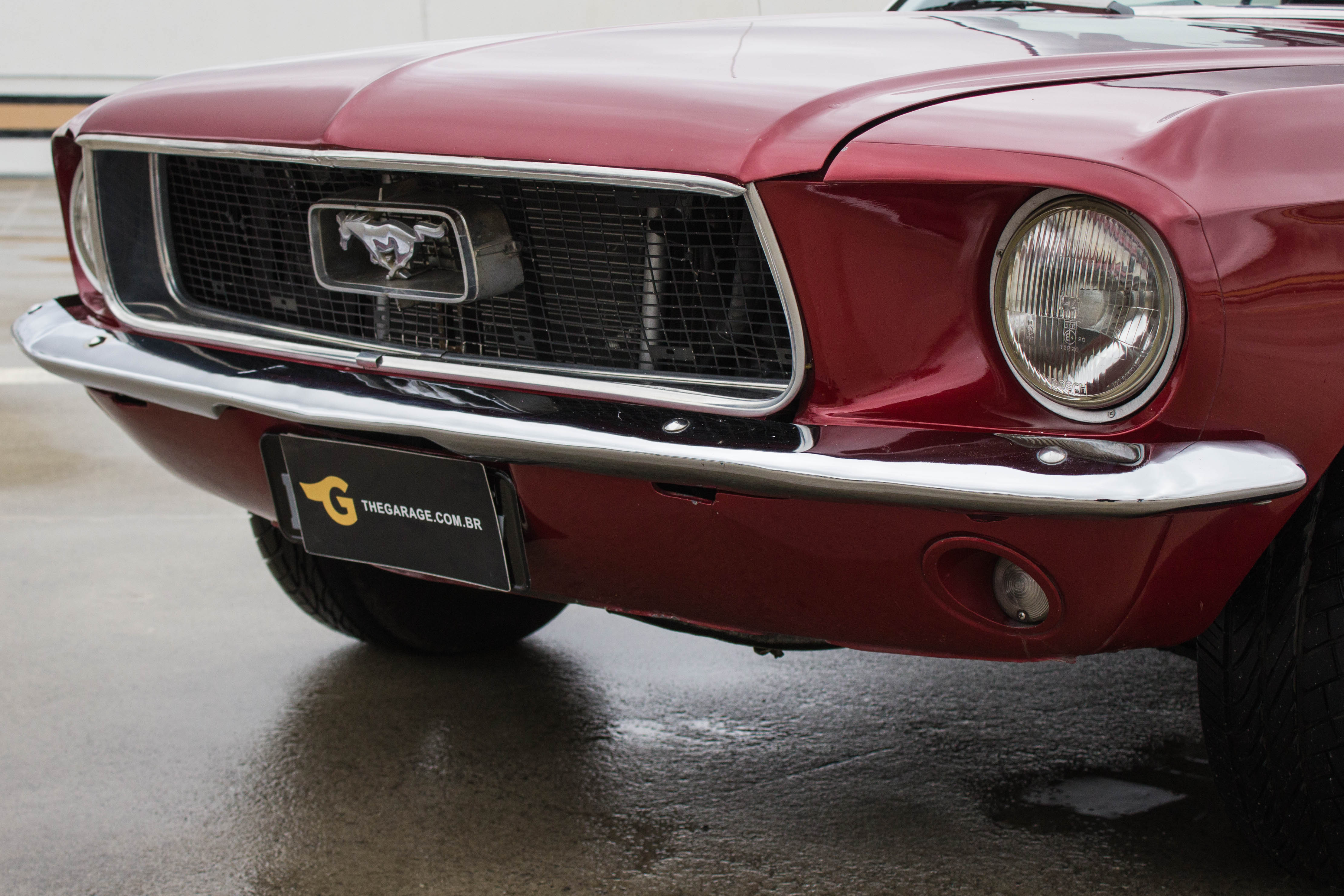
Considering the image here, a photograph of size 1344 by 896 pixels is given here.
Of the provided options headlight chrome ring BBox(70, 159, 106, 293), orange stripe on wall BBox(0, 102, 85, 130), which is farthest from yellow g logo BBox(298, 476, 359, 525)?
orange stripe on wall BBox(0, 102, 85, 130)

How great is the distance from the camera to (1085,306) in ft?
4.78

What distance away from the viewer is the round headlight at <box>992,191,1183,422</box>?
141cm

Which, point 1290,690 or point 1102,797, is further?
point 1102,797

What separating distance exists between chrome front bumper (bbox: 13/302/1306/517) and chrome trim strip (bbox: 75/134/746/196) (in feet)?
0.98

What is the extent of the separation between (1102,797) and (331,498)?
139cm

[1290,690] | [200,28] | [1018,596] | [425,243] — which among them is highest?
[200,28]

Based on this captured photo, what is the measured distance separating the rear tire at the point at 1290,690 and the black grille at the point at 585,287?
0.67 metres

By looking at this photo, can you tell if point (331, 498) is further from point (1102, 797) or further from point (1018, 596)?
point (1102, 797)

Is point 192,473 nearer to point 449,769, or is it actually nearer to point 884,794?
point 449,769

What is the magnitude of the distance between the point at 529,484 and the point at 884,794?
92 centimetres

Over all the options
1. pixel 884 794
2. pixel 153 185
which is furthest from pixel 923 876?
pixel 153 185

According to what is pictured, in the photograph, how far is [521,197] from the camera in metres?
1.82

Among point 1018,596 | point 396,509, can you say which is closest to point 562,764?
point 396,509

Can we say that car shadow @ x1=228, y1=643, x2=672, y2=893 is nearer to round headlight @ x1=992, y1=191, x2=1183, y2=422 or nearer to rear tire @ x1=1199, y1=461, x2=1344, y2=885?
rear tire @ x1=1199, y1=461, x2=1344, y2=885
